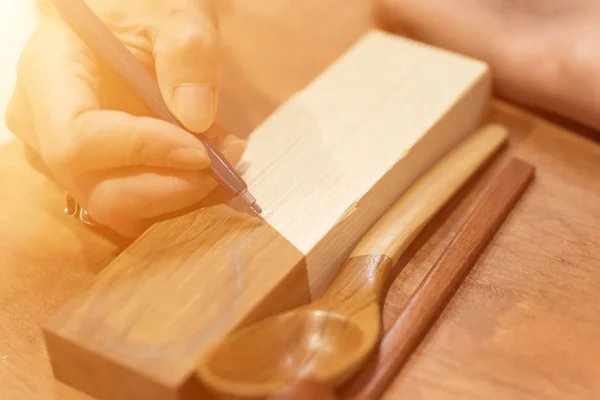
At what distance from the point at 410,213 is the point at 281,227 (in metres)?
0.11

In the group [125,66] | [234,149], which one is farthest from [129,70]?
[234,149]

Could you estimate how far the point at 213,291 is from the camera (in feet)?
1.66

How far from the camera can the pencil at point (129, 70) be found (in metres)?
0.55

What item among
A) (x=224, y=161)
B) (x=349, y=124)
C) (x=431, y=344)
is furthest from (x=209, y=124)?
(x=431, y=344)

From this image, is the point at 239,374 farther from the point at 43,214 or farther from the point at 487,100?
the point at 487,100

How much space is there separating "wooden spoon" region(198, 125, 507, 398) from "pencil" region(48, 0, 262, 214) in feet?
0.32

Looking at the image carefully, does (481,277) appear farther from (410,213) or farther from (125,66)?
(125,66)

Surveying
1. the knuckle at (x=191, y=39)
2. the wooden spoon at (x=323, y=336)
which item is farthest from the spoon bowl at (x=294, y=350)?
the knuckle at (x=191, y=39)

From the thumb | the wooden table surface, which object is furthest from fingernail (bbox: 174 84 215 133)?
the wooden table surface

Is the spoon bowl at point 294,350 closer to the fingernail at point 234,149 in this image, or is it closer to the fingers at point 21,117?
the fingernail at point 234,149

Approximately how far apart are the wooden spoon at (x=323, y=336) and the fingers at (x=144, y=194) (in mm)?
130

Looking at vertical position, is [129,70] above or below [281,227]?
above

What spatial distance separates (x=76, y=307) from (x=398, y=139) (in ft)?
1.00

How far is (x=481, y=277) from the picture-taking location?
58cm
